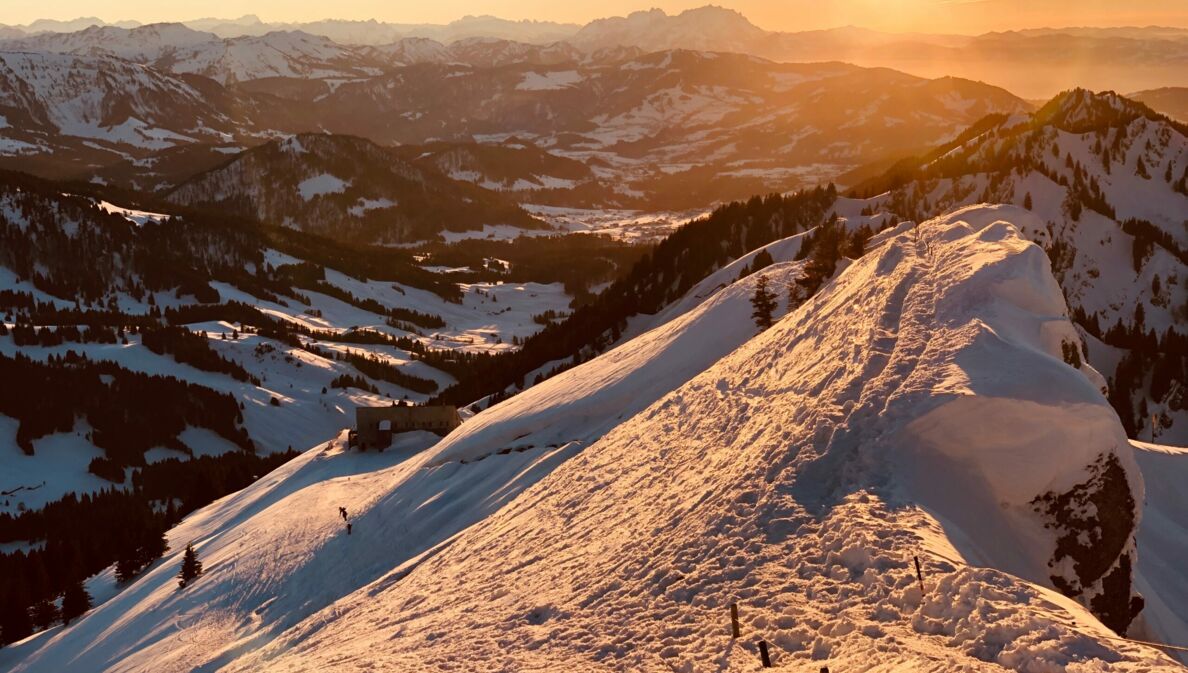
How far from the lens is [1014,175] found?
582ft

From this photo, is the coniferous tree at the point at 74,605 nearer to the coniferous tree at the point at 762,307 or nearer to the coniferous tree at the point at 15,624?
the coniferous tree at the point at 15,624

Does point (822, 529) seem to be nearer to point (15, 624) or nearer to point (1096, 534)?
point (1096, 534)

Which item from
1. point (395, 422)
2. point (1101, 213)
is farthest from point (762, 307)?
point (1101, 213)

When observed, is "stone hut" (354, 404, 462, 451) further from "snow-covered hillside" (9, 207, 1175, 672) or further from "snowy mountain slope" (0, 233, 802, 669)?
"snow-covered hillside" (9, 207, 1175, 672)

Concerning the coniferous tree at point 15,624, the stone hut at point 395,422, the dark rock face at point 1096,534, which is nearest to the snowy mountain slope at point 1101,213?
the stone hut at point 395,422

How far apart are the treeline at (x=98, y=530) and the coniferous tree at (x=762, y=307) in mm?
52109

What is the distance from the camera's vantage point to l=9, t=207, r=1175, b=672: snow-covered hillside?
19750mm

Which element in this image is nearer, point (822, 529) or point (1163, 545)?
point (822, 529)

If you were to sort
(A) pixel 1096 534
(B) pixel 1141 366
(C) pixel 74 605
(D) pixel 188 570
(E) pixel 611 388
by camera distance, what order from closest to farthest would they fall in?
(A) pixel 1096 534 < (E) pixel 611 388 < (D) pixel 188 570 < (C) pixel 74 605 < (B) pixel 1141 366

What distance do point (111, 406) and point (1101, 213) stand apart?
7839 inches

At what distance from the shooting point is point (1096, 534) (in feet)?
76.7

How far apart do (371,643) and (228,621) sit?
837 inches

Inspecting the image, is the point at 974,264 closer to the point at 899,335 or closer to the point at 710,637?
the point at 899,335

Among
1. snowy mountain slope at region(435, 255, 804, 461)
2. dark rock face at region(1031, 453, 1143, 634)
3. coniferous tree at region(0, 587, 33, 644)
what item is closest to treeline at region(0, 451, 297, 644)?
coniferous tree at region(0, 587, 33, 644)
